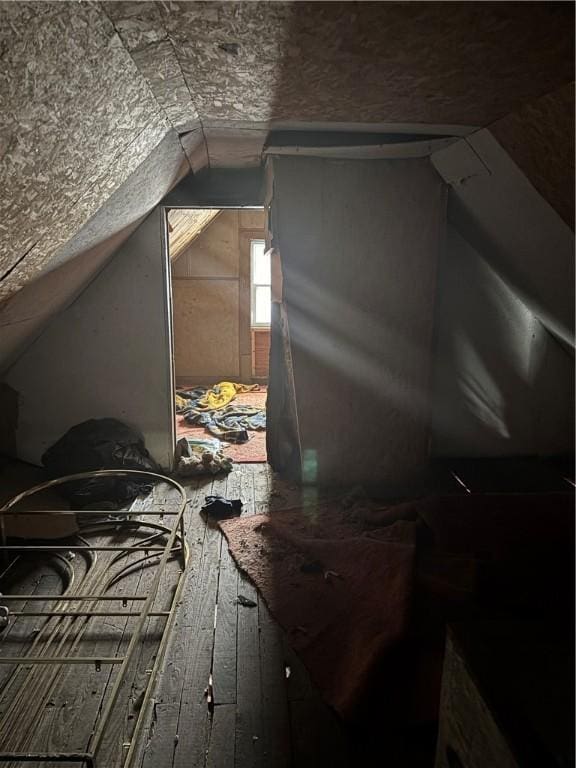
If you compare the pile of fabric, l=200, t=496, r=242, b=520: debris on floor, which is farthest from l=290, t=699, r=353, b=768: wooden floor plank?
the pile of fabric

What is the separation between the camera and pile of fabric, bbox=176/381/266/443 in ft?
14.7

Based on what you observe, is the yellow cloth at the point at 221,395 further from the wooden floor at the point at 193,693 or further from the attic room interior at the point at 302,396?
the wooden floor at the point at 193,693

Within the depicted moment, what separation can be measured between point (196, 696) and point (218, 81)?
6.49 feet

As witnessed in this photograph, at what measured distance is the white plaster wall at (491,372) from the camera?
10.8 ft

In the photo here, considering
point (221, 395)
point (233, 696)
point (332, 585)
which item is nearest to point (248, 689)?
point (233, 696)

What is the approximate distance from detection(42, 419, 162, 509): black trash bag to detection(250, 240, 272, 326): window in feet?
11.4

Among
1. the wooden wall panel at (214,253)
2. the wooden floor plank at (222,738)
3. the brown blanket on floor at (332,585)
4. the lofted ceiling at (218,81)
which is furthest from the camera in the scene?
the wooden wall panel at (214,253)

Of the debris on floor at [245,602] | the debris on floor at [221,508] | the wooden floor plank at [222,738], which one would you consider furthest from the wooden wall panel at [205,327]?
the wooden floor plank at [222,738]

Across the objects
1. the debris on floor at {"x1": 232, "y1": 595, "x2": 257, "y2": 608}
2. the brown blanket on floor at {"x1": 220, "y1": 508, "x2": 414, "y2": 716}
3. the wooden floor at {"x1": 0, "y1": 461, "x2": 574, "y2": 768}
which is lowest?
the wooden floor at {"x1": 0, "y1": 461, "x2": 574, "y2": 768}

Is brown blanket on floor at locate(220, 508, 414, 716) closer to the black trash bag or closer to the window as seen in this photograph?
the black trash bag

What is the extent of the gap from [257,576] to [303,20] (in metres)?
2.10

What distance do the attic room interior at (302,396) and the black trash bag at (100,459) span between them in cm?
2

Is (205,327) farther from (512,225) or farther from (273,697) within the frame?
(273,697)

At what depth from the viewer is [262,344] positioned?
21.5 ft
